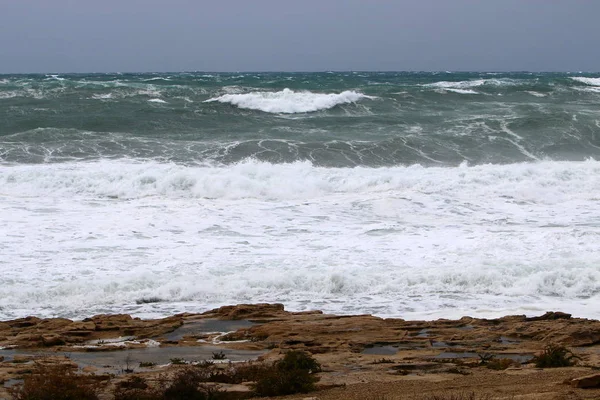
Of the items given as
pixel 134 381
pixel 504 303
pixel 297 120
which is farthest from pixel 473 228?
pixel 297 120

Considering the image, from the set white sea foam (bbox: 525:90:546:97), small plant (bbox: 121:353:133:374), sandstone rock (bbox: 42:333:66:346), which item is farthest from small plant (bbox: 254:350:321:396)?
white sea foam (bbox: 525:90:546:97)

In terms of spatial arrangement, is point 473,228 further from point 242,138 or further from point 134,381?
point 242,138

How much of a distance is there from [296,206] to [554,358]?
1305 cm

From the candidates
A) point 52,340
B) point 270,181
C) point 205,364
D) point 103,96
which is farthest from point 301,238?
point 103,96

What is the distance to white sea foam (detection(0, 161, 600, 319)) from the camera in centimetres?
1350

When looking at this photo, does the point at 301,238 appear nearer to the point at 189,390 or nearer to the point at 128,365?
the point at 128,365

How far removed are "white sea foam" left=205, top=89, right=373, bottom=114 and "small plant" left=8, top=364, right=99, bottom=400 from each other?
3343 centimetres

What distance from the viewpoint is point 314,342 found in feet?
33.3

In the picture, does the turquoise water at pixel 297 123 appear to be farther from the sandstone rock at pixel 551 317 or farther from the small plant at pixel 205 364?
the small plant at pixel 205 364

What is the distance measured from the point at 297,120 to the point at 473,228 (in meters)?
20.6

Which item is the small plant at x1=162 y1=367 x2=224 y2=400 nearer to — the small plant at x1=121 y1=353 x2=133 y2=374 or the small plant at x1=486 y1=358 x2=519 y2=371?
the small plant at x1=121 y1=353 x2=133 y2=374

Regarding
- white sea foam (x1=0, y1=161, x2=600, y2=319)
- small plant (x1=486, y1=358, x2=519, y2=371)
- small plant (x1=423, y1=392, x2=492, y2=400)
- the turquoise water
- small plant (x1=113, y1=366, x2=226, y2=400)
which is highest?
the turquoise water

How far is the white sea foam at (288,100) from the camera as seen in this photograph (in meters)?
41.1

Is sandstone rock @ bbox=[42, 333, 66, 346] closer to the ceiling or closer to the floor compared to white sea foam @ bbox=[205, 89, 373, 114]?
closer to the floor
